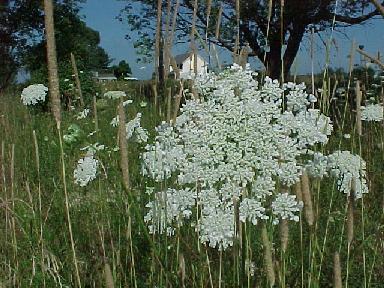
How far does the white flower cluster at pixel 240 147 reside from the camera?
1293 mm

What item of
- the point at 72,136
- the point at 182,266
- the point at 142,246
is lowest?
the point at 142,246

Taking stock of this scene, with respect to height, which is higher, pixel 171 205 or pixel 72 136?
pixel 72 136

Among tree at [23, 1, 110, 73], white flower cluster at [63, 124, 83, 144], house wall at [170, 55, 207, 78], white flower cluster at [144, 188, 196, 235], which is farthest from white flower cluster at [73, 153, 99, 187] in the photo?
tree at [23, 1, 110, 73]

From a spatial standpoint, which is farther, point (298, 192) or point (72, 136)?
point (72, 136)

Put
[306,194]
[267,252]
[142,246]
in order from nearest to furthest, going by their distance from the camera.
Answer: [267,252], [306,194], [142,246]

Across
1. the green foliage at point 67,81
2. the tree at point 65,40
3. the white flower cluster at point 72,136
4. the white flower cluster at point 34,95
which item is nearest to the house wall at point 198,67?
the white flower cluster at point 72,136

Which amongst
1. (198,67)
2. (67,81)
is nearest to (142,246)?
Result: (198,67)

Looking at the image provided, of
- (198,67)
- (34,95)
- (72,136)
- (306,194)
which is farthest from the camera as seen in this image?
(34,95)

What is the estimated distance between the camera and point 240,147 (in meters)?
1.29

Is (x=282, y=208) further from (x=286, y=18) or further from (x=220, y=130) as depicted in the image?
(x=286, y=18)

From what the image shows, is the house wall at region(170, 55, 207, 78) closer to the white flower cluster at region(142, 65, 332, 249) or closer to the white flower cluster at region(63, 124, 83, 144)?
the white flower cluster at region(142, 65, 332, 249)

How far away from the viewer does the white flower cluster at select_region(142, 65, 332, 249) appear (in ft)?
4.24

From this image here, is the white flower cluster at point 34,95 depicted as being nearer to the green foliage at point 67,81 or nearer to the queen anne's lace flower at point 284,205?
the green foliage at point 67,81

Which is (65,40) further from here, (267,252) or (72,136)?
(267,252)
